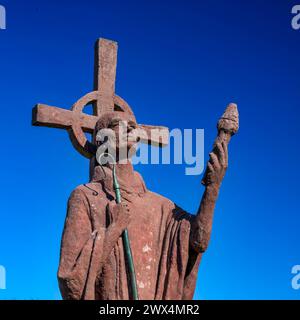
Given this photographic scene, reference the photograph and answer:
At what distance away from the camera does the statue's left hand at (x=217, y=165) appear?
9328mm

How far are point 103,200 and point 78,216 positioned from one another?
0.38m

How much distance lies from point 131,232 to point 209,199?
3.12 feet

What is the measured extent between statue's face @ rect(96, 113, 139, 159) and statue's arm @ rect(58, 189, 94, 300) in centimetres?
75

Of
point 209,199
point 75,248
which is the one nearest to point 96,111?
point 209,199

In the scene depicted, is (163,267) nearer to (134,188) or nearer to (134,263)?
(134,263)

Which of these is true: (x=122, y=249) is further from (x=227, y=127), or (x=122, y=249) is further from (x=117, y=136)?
(x=227, y=127)

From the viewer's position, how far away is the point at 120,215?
9258 millimetres

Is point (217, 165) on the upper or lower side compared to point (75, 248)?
upper

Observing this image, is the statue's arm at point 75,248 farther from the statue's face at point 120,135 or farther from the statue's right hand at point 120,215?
the statue's face at point 120,135

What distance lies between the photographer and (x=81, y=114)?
10695 millimetres

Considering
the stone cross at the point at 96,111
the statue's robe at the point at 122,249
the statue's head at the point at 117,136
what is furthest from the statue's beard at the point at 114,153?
the stone cross at the point at 96,111

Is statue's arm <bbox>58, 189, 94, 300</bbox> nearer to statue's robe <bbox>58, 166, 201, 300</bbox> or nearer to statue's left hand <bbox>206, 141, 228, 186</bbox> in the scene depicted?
statue's robe <bbox>58, 166, 201, 300</bbox>

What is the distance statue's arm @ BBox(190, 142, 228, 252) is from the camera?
9.34m
